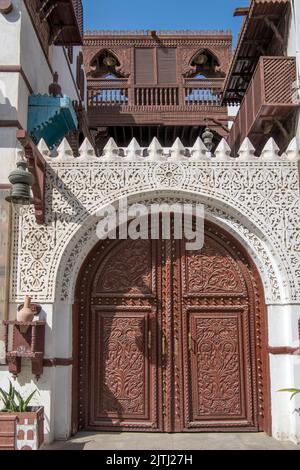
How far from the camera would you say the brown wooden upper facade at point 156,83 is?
9.82 metres

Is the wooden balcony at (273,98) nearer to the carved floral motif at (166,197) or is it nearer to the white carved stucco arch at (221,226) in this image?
the carved floral motif at (166,197)

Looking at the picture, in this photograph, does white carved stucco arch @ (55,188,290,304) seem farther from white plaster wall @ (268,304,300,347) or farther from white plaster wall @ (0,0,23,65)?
white plaster wall @ (0,0,23,65)

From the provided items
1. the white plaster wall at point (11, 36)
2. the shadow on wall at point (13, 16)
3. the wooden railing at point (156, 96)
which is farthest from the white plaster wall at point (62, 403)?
the wooden railing at point (156, 96)

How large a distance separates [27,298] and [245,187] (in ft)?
7.41

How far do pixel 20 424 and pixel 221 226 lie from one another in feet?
8.15

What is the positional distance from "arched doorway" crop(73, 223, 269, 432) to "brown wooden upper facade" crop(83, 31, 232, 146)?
5601 millimetres

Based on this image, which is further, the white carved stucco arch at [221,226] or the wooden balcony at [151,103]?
the wooden balcony at [151,103]

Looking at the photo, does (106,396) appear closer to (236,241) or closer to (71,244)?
(71,244)

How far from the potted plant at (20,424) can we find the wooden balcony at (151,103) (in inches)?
269

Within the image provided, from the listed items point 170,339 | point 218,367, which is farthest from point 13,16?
point 218,367

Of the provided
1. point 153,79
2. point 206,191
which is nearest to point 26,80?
point 206,191

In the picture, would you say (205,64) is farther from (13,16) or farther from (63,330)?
(63,330)

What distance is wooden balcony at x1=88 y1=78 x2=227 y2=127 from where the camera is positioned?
385 inches

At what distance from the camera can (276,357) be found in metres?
4.35
